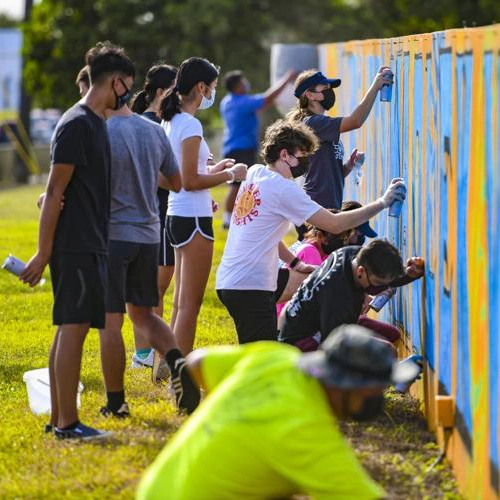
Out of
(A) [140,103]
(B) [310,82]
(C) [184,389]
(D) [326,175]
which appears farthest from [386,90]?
(C) [184,389]

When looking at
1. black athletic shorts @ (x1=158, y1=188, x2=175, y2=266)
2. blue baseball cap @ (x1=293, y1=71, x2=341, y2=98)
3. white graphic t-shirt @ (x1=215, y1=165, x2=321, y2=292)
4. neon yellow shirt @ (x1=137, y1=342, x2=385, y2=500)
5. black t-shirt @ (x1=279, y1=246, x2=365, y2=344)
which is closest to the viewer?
neon yellow shirt @ (x1=137, y1=342, x2=385, y2=500)

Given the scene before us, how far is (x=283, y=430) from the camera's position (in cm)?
364

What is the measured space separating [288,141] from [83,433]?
1898 mm

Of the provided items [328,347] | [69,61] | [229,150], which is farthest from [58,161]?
[69,61]

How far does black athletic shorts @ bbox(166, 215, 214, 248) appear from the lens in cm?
712

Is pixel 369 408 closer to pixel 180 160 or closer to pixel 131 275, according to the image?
pixel 131 275

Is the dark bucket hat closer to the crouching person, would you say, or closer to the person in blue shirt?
the crouching person

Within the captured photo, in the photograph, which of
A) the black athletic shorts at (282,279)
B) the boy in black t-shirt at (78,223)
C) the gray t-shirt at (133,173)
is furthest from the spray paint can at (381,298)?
the boy in black t-shirt at (78,223)

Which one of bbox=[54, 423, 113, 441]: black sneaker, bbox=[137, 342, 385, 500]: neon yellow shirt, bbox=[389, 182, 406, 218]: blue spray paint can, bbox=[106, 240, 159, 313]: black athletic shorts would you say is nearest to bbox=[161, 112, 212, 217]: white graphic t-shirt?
bbox=[106, 240, 159, 313]: black athletic shorts

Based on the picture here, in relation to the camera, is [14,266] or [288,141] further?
[288,141]

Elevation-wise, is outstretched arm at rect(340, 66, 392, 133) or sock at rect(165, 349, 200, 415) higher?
outstretched arm at rect(340, 66, 392, 133)

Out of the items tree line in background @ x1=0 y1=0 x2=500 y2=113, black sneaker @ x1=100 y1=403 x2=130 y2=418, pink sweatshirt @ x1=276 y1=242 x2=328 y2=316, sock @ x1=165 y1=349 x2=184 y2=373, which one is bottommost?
black sneaker @ x1=100 y1=403 x2=130 y2=418

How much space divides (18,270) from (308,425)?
9.11 feet

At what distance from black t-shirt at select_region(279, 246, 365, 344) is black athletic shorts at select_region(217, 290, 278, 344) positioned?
0.18m
